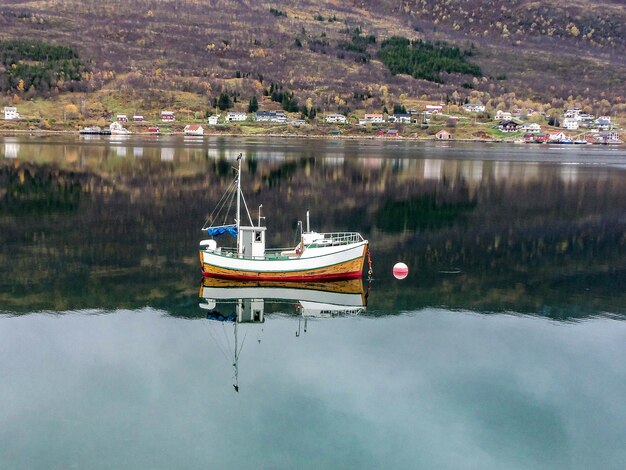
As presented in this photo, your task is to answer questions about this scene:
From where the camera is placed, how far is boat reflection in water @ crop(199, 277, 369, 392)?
30.3 meters

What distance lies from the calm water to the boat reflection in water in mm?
148

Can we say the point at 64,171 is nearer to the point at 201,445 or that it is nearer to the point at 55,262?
the point at 55,262

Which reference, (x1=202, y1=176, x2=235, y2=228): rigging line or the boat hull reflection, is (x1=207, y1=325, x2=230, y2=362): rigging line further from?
(x1=202, y1=176, x2=235, y2=228): rigging line

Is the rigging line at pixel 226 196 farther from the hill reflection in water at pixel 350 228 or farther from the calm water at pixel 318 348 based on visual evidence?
the calm water at pixel 318 348

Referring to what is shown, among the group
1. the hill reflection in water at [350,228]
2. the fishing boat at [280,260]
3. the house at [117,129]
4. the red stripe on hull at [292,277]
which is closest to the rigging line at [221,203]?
the hill reflection in water at [350,228]

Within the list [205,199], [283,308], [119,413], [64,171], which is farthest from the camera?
[64,171]

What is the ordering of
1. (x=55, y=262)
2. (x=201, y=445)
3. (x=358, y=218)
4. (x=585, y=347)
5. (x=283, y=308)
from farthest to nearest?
(x=358, y=218)
(x=55, y=262)
(x=283, y=308)
(x=585, y=347)
(x=201, y=445)

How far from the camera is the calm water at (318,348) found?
2000cm

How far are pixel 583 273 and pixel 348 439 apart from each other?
2594cm

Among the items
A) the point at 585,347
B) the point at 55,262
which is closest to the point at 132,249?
the point at 55,262

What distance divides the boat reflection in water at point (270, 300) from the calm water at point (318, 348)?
148 mm

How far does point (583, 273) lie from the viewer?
40.4 metres

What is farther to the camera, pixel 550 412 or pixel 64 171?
pixel 64 171

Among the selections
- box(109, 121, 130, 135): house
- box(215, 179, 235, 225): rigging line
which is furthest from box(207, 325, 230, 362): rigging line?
box(109, 121, 130, 135): house
